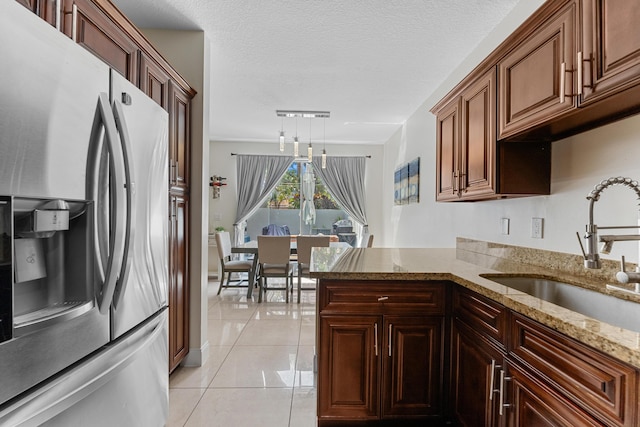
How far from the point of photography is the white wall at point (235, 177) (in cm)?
650

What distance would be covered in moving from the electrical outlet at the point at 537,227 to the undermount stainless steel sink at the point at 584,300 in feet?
1.31

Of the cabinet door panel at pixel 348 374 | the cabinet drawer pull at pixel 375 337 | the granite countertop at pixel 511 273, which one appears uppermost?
the granite countertop at pixel 511 273


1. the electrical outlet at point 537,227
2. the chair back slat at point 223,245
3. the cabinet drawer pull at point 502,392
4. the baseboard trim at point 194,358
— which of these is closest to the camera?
the cabinet drawer pull at point 502,392

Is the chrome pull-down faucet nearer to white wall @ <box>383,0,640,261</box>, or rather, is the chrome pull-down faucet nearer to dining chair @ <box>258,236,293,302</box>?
white wall @ <box>383,0,640,261</box>

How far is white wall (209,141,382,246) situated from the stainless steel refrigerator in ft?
17.3

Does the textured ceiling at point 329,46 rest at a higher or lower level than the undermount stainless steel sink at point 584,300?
higher

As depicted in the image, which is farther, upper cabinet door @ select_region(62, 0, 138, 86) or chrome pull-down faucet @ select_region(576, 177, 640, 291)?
upper cabinet door @ select_region(62, 0, 138, 86)

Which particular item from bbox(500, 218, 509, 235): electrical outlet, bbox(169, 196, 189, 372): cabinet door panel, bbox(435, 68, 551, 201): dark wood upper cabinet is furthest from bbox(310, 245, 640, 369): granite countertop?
bbox(169, 196, 189, 372): cabinet door panel

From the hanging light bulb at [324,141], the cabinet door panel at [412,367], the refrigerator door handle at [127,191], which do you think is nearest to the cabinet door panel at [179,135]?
the refrigerator door handle at [127,191]

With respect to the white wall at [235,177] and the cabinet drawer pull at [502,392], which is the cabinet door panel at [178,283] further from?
the white wall at [235,177]

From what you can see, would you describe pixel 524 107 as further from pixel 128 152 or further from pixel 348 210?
pixel 348 210

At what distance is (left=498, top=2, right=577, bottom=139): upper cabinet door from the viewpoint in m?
1.36

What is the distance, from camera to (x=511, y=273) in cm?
182

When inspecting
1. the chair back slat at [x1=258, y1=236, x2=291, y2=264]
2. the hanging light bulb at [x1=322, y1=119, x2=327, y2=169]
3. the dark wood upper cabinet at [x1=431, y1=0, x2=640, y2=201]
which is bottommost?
the chair back slat at [x1=258, y1=236, x2=291, y2=264]
